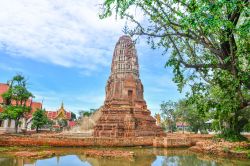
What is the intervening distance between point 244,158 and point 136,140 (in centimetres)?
1202

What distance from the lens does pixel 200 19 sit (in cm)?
642

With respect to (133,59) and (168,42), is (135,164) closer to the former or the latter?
(168,42)

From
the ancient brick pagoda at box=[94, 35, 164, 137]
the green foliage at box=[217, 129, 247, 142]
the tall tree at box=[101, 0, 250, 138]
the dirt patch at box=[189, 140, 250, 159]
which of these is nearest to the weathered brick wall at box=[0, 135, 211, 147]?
the ancient brick pagoda at box=[94, 35, 164, 137]

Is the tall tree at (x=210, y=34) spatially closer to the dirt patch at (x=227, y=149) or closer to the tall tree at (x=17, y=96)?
the dirt patch at (x=227, y=149)

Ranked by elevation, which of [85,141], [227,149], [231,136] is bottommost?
[227,149]

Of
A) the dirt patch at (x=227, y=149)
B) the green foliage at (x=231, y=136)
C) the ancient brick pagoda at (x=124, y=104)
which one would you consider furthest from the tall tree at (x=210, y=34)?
the ancient brick pagoda at (x=124, y=104)

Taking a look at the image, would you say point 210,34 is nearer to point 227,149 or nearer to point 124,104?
point 227,149

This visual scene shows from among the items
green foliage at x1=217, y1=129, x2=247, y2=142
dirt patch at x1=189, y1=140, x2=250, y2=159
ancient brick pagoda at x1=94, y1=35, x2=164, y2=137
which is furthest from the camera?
ancient brick pagoda at x1=94, y1=35, x2=164, y2=137

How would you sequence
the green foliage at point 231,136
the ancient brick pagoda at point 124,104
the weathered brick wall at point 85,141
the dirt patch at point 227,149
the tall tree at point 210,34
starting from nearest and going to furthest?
the tall tree at point 210,34 → the dirt patch at point 227,149 → the weathered brick wall at point 85,141 → the green foliage at point 231,136 → the ancient brick pagoda at point 124,104

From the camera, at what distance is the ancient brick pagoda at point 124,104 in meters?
32.1

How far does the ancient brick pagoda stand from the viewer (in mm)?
32125

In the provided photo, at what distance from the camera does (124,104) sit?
3675 cm

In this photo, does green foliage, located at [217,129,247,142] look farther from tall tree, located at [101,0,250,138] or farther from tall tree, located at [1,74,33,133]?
tall tree, located at [1,74,33,133]

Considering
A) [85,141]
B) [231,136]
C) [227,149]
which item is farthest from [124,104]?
[227,149]
